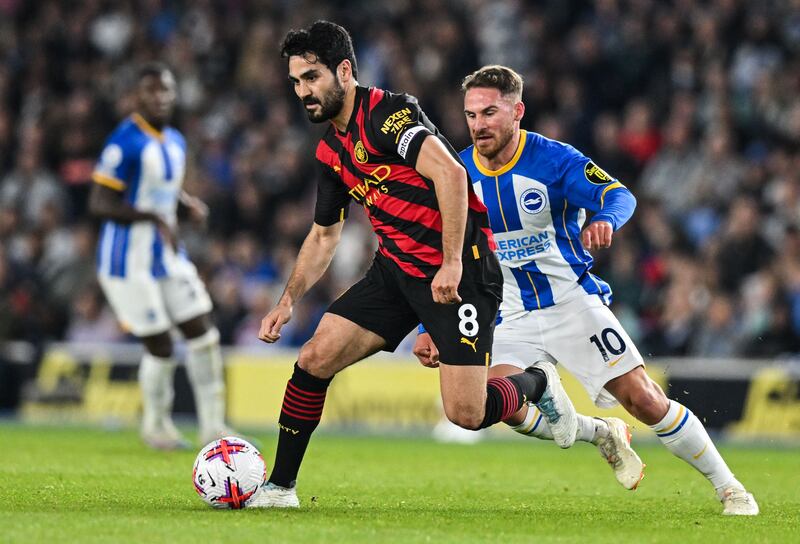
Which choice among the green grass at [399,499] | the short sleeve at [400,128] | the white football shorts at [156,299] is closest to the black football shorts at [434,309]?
the short sleeve at [400,128]

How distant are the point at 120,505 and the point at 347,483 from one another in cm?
211

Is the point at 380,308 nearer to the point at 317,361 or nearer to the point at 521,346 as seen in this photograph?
the point at 317,361

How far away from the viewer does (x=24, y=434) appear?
13.2 m

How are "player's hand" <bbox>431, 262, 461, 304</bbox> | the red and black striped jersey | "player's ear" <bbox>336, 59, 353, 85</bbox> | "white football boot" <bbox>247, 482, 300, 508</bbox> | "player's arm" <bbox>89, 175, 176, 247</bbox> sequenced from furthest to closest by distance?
1. "player's arm" <bbox>89, 175, 176, 247</bbox>
2. "white football boot" <bbox>247, 482, 300, 508</bbox>
3. "player's ear" <bbox>336, 59, 353, 85</bbox>
4. the red and black striped jersey
5. "player's hand" <bbox>431, 262, 461, 304</bbox>

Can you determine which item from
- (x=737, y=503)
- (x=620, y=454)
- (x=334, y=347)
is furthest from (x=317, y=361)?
(x=737, y=503)

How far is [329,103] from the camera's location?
6750 mm

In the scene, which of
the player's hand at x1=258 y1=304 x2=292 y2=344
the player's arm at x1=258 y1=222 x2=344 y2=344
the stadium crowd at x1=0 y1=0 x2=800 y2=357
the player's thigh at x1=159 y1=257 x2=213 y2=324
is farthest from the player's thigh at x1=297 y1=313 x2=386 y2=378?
the stadium crowd at x1=0 y1=0 x2=800 y2=357

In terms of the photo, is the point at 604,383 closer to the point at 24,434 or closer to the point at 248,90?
the point at 24,434

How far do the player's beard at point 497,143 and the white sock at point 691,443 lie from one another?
1708 mm

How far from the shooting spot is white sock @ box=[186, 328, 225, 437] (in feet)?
36.8

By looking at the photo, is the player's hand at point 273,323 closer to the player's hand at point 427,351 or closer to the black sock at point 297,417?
the black sock at point 297,417

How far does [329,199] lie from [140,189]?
177 inches

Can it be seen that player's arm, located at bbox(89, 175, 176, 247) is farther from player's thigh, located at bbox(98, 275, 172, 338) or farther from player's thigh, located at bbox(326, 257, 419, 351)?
player's thigh, located at bbox(326, 257, 419, 351)

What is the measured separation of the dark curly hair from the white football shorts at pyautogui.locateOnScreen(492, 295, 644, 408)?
6.41 ft
